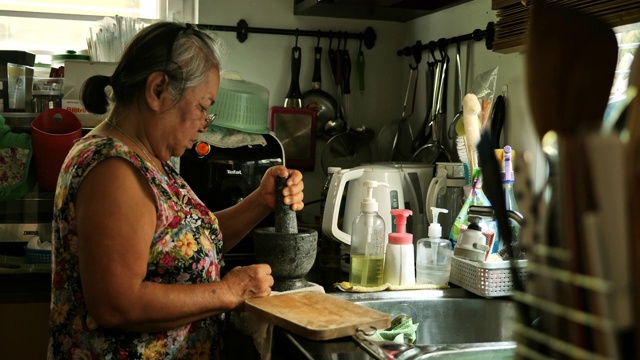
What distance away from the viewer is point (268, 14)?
108 inches

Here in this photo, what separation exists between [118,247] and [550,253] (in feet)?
2.86

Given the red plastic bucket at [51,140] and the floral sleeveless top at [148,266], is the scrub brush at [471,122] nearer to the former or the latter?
the floral sleeveless top at [148,266]

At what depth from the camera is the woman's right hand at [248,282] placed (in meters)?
1.36

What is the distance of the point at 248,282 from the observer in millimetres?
1378

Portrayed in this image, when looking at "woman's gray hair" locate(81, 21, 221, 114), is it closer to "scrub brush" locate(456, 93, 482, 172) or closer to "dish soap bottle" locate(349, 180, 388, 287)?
"dish soap bottle" locate(349, 180, 388, 287)

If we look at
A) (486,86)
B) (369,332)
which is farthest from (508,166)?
(369,332)

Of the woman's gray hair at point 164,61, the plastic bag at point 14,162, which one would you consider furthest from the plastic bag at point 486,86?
the plastic bag at point 14,162

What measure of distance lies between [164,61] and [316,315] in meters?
0.55

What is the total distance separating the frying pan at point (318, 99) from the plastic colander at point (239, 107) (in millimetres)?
419

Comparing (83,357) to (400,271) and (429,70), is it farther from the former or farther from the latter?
(429,70)

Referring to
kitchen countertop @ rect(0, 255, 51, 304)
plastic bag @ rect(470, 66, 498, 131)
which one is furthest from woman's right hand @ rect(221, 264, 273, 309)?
kitchen countertop @ rect(0, 255, 51, 304)

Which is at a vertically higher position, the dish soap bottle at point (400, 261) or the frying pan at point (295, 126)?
the frying pan at point (295, 126)

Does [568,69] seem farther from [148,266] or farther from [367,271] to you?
[367,271]

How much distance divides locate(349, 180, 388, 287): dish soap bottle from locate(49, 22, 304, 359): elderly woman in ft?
1.34
